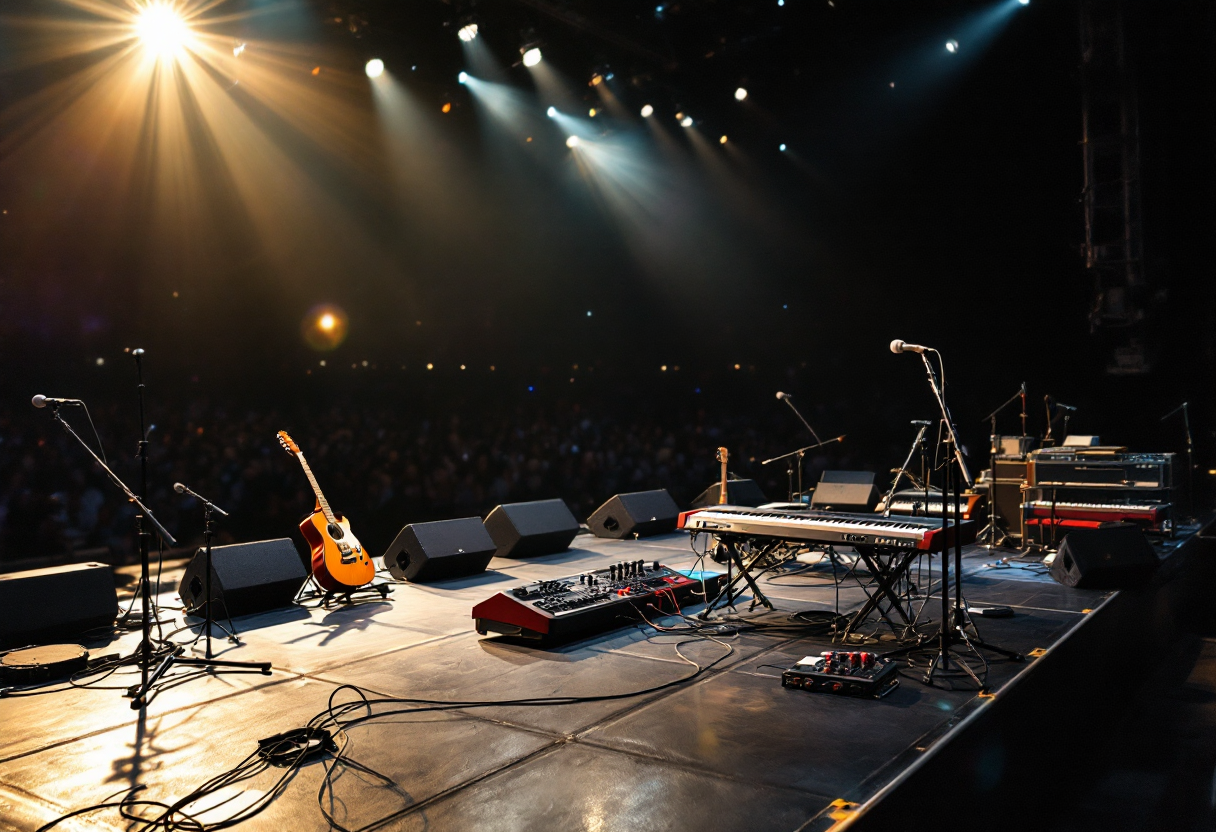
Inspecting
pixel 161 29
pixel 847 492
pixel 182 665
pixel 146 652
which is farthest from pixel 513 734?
pixel 161 29

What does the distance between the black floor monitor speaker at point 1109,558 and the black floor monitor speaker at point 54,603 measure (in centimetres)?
550

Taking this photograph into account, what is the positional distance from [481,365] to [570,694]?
927 cm

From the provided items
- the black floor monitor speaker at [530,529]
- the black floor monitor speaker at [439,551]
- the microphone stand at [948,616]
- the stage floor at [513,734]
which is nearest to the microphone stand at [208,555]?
the stage floor at [513,734]

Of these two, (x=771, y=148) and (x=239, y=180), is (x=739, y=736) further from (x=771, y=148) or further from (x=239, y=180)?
(x=771, y=148)

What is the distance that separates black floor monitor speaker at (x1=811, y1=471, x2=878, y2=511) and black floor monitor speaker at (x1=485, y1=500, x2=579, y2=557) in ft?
6.83

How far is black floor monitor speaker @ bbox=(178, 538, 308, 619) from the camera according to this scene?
4508 millimetres

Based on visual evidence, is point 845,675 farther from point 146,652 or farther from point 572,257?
point 572,257

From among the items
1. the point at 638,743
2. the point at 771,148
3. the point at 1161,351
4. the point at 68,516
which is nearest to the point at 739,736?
the point at 638,743

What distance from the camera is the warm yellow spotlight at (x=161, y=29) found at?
262 inches

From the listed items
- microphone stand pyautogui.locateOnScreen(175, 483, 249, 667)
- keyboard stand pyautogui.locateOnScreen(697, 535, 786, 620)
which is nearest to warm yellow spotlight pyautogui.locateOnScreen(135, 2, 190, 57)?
microphone stand pyautogui.locateOnScreen(175, 483, 249, 667)

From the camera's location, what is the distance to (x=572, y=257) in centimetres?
1241

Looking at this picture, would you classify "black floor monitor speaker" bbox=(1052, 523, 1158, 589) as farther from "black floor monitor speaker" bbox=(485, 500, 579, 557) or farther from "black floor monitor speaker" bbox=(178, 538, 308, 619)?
"black floor monitor speaker" bbox=(178, 538, 308, 619)

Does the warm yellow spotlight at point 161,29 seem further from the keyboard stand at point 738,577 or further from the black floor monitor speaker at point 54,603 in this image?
the keyboard stand at point 738,577

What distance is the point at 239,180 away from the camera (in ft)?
29.6
